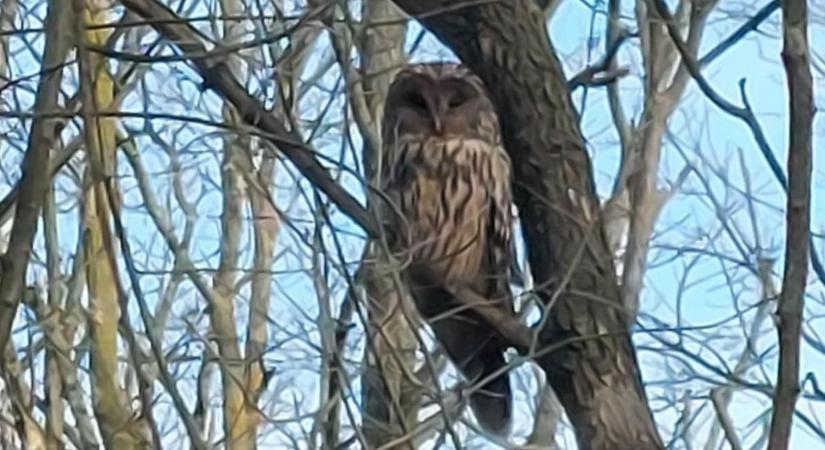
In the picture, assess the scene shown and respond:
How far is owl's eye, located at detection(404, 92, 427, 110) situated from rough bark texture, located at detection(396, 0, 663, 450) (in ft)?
5.22

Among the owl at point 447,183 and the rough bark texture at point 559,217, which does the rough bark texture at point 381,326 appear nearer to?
the owl at point 447,183

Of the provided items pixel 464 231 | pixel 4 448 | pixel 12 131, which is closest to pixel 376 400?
pixel 464 231

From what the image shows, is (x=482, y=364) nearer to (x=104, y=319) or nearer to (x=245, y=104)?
(x=245, y=104)

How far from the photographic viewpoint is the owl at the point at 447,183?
396cm

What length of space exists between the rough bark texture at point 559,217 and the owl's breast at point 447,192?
143 centimetres

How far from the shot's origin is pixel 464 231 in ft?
13.6

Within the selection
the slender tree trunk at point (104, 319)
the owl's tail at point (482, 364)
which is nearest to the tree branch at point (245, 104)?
the slender tree trunk at point (104, 319)

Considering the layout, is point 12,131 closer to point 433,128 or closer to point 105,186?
point 433,128

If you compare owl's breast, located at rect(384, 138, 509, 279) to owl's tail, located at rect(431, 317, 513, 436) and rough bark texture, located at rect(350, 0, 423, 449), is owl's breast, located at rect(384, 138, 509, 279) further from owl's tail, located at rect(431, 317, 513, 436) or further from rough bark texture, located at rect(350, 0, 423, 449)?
owl's tail, located at rect(431, 317, 513, 436)

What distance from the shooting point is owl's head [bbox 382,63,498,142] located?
4.27 metres

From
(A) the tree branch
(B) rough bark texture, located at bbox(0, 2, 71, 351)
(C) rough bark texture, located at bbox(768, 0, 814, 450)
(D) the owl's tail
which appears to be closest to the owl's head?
(D) the owl's tail

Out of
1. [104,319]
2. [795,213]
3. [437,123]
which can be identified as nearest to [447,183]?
[437,123]

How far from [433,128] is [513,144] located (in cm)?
166

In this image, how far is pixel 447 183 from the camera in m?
4.20
